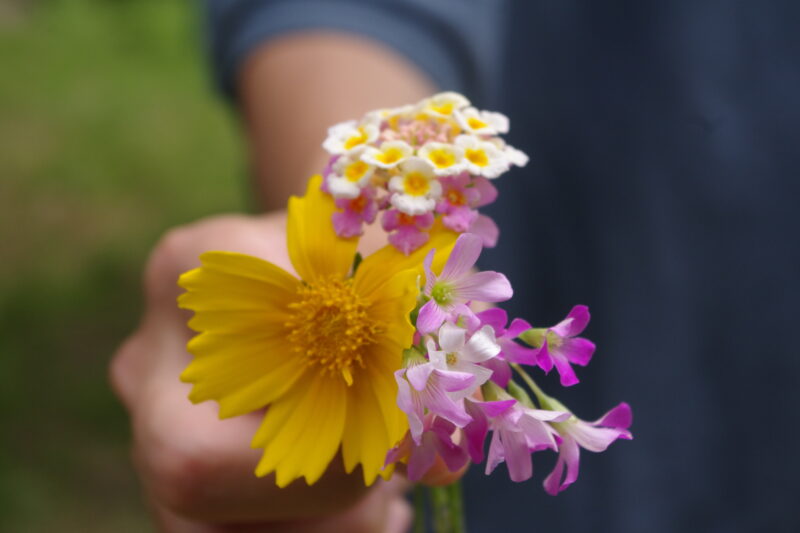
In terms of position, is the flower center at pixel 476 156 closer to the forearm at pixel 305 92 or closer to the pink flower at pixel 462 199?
the pink flower at pixel 462 199

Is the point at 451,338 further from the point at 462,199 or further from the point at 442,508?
the point at 442,508

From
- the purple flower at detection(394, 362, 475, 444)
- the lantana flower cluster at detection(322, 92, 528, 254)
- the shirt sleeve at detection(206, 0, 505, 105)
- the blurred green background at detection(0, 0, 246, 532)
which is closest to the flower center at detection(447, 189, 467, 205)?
the lantana flower cluster at detection(322, 92, 528, 254)

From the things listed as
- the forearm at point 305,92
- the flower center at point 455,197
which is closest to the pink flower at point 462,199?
the flower center at point 455,197

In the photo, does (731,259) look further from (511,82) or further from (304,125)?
(304,125)

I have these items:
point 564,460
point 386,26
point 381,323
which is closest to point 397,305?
point 381,323

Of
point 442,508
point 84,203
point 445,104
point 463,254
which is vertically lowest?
point 442,508

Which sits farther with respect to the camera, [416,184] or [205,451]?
[205,451]
